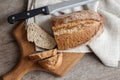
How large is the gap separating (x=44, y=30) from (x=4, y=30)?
0.15 meters

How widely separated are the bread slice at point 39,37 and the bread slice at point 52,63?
5 cm

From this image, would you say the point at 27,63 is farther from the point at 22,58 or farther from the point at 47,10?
the point at 47,10

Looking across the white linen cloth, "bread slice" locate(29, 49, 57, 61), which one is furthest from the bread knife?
"bread slice" locate(29, 49, 57, 61)

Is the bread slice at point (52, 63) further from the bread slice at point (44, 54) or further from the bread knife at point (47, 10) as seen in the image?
the bread knife at point (47, 10)

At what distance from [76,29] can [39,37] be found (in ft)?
0.43

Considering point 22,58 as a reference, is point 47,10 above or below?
above

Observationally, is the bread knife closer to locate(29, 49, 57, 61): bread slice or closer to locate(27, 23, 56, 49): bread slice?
locate(27, 23, 56, 49): bread slice

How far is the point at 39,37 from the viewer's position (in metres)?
0.86

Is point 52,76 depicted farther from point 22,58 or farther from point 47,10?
point 47,10

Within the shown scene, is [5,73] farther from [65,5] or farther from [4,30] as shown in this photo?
[65,5]

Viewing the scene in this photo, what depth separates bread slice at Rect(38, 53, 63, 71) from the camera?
0.79 meters

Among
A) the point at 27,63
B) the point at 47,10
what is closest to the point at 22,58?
the point at 27,63

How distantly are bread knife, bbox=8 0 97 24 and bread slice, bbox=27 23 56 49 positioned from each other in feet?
0.13

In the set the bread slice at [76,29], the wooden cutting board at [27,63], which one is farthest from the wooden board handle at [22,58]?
the bread slice at [76,29]
